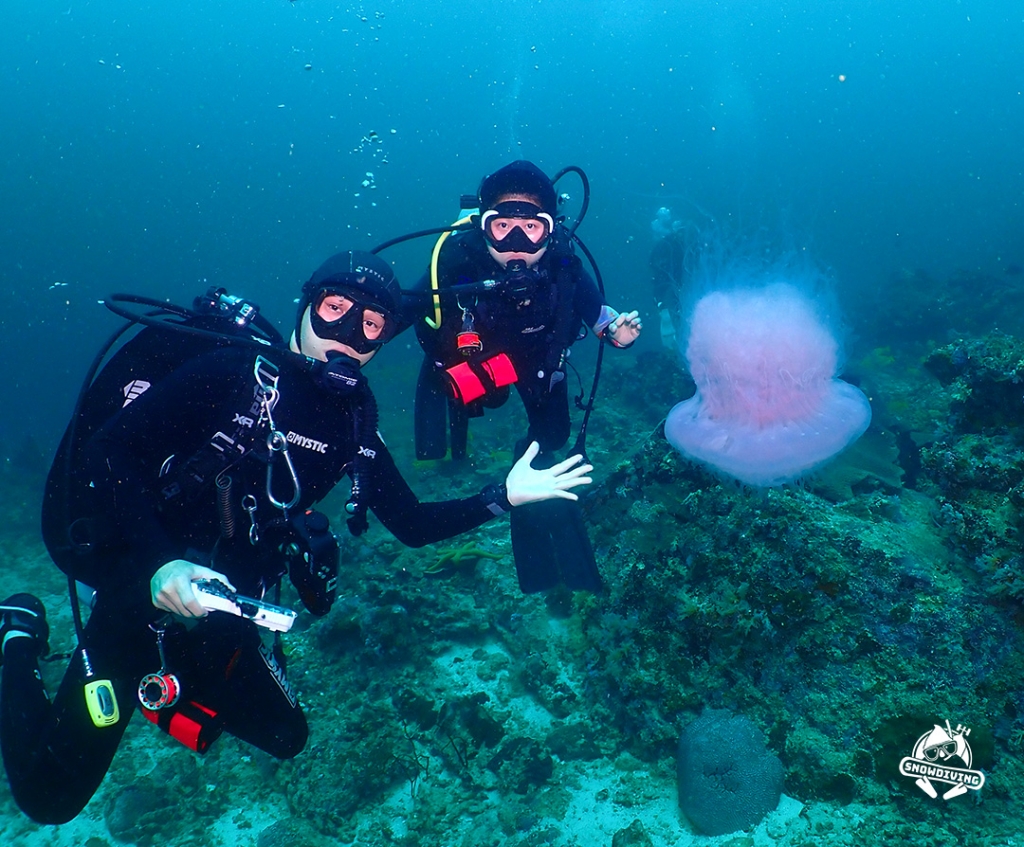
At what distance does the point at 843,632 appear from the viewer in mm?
3311

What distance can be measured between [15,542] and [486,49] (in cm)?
13180

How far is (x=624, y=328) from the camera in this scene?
5070 mm

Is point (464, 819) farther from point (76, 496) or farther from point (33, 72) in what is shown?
point (33, 72)

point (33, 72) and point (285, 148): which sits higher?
point (33, 72)

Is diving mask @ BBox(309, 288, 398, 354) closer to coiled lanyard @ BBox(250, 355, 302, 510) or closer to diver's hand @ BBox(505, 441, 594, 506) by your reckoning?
coiled lanyard @ BBox(250, 355, 302, 510)

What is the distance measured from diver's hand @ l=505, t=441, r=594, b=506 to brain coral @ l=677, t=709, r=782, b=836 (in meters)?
1.91

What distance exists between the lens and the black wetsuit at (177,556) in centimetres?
277

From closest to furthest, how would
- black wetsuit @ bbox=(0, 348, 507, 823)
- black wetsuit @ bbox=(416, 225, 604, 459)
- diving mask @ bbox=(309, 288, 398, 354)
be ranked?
black wetsuit @ bbox=(0, 348, 507, 823) → diving mask @ bbox=(309, 288, 398, 354) → black wetsuit @ bbox=(416, 225, 604, 459)

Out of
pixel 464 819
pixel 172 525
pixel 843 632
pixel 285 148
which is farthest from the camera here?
pixel 285 148

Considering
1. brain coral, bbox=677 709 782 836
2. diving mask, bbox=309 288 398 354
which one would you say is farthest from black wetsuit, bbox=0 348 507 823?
brain coral, bbox=677 709 782 836

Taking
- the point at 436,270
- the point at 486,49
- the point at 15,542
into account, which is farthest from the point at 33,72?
the point at 436,270

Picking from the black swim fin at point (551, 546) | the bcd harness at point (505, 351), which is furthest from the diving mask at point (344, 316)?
the black swim fin at point (551, 546)

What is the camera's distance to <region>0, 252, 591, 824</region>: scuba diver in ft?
9.15

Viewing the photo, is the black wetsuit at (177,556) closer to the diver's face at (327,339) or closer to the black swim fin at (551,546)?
the diver's face at (327,339)
